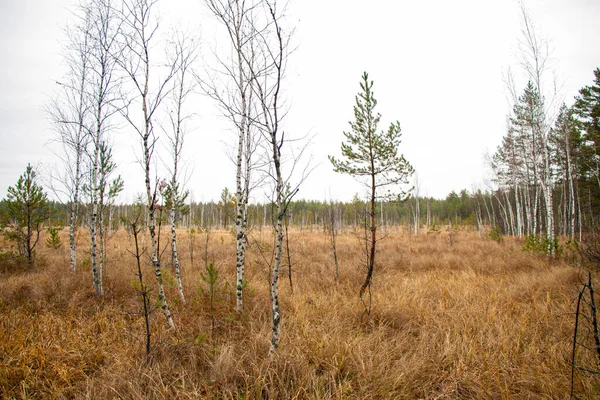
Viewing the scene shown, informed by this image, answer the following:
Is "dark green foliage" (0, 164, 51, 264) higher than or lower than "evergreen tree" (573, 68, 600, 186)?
lower

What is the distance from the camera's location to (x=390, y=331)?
389 cm

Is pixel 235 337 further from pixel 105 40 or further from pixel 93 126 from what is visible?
pixel 105 40

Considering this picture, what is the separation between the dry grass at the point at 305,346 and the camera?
2.54 meters

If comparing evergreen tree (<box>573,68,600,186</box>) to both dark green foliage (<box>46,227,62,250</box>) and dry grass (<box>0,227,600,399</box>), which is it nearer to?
dry grass (<box>0,227,600,399</box>)

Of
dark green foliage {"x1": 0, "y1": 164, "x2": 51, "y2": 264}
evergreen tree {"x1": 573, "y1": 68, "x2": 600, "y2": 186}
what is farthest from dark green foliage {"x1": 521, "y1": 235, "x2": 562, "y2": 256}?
dark green foliage {"x1": 0, "y1": 164, "x2": 51, "y2": 264}

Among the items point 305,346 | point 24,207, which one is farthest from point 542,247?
point 24,207

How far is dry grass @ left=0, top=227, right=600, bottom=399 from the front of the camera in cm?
254

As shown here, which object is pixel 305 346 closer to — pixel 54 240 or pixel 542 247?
pixel 542 247

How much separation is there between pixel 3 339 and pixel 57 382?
175 centimetres

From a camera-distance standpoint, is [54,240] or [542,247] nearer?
[542,247]

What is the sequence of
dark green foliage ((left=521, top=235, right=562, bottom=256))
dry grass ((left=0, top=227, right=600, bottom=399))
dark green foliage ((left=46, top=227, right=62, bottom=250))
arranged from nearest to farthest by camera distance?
dry grass ((left=0, top=227, right=600, bottom=399))
dark green foliage ((left=521, top=235, right=562, bottom=256))
dark green foliage ((left=46, top=227, right=62, bottom=250))

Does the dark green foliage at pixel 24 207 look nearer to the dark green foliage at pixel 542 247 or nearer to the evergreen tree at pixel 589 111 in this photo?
the dark green foliage at pixel 542 247

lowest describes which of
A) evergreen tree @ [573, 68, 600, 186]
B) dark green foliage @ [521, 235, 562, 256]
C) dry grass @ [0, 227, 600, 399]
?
dry grass @ [0, 227, 600, 399]

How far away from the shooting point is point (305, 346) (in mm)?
3121
